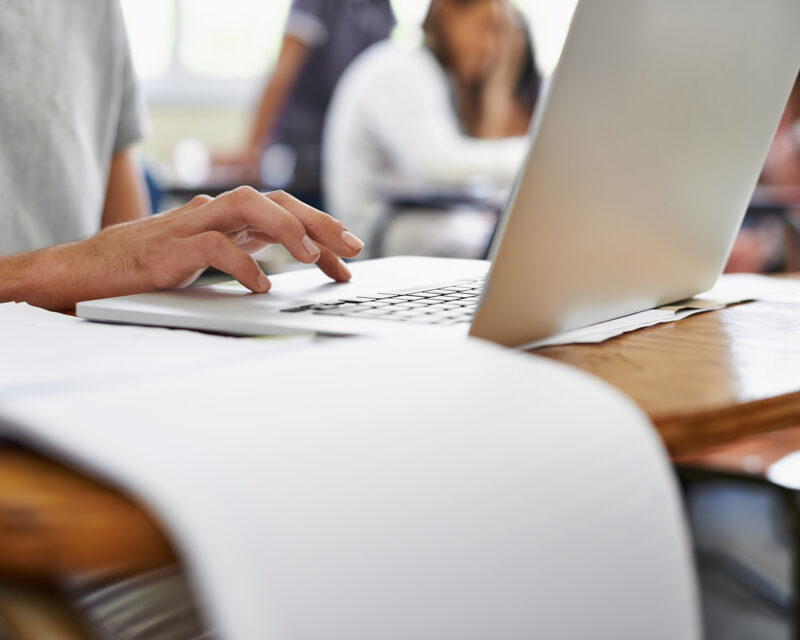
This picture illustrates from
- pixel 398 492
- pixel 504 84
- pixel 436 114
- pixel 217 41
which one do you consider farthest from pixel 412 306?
pixel 217 41

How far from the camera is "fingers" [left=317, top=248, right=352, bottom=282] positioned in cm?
73

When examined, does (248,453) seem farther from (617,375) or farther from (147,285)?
(147,285)

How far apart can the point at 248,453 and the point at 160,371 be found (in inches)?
5.3

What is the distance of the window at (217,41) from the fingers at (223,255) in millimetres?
4644

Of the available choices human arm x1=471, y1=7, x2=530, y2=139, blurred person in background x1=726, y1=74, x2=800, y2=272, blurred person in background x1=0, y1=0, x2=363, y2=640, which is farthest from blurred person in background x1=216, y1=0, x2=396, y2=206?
blurred person in background x1=0, y1=0, x2=363, y2=640

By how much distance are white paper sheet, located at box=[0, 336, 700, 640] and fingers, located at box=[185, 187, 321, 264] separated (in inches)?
10.1

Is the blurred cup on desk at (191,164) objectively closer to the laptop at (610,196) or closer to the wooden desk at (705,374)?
the laptop at (610,196)

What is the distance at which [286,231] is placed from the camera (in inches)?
Result: 25.0

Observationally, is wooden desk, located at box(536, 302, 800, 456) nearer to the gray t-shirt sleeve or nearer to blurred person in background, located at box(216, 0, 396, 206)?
the gray t-shirt sleeve

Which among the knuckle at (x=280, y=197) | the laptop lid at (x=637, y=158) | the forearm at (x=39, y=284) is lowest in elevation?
the forearm at (x=39, y=284)

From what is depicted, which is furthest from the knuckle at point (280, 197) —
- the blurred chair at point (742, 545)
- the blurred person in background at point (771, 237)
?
the blurred person in background at point (771, 237)

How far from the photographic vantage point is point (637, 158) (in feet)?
1.78

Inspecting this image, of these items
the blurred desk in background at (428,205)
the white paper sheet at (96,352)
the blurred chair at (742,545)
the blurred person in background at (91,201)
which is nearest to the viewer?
the white paper sheet at (96,352)

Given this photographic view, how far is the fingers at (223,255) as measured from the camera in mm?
640
